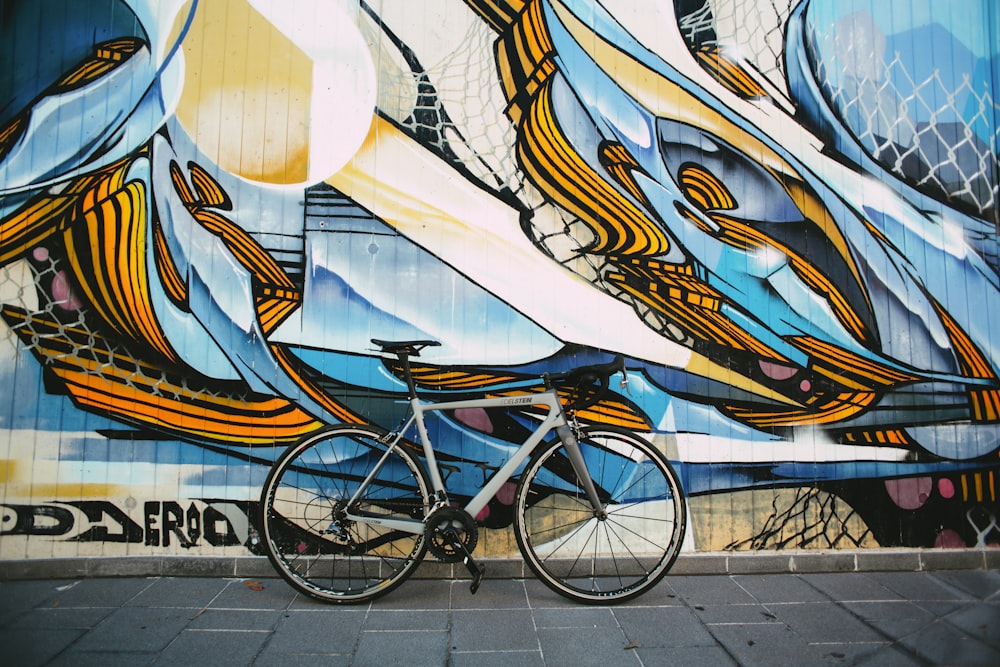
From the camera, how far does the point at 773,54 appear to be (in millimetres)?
4258

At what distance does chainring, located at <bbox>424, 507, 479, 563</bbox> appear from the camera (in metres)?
3.48

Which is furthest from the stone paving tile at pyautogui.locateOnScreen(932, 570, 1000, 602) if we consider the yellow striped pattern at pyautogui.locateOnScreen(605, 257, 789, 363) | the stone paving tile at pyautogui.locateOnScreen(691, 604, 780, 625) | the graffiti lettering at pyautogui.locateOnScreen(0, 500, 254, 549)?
the graffiti lettering at pyautogui.locateOnScreen(0, 500, 254, 549)

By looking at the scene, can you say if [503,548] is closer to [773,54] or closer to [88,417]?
[88,417]

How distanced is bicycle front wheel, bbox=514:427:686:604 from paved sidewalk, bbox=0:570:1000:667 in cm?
23

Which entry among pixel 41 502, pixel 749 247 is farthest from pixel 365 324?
pixel 749 247

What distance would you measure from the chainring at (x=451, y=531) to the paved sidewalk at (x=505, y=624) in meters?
0.29

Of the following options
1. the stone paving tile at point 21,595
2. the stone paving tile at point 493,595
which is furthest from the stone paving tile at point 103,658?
the stone paving tile at point 493,595

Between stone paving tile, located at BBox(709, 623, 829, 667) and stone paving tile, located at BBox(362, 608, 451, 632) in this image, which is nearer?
stone paving tile, located at BBox(709, 623, 829, 667)

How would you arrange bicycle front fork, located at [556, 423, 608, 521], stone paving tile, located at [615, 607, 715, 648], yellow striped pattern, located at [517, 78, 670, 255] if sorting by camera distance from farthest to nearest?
yellow striped pattern, located at [517, 78, 670, 255], bicycle front fork, located at [556, 423, 608, 521], stone paving tile, located at [615, 607, 715, 648]

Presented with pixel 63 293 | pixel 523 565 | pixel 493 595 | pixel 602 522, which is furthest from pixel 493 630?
pixel 63 293

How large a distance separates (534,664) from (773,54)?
152 inches

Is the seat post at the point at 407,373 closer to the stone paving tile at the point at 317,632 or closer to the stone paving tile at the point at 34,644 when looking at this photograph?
the stone paving tile at the point at 317,632

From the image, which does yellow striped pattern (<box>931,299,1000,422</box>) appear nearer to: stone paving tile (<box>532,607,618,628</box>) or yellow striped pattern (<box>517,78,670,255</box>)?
yellow striped pattern (<box>517,78,670,255</box>)

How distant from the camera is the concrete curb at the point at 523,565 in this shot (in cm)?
384
